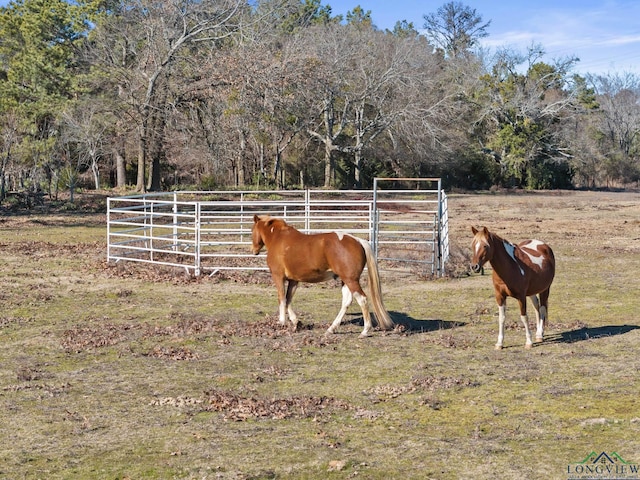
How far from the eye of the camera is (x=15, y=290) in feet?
40.7

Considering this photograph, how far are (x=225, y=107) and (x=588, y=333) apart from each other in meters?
27.6

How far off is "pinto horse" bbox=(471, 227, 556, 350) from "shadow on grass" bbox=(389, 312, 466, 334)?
4.11 feet

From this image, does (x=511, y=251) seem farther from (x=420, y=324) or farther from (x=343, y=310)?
(x=343, y=310)

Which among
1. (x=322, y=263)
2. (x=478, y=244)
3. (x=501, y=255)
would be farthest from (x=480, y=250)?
(x=322, y=263)

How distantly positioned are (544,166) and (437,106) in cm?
1360

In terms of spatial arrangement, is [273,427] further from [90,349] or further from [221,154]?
[221,154]

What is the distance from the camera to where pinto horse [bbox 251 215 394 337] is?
359 inches

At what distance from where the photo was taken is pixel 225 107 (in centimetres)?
3475

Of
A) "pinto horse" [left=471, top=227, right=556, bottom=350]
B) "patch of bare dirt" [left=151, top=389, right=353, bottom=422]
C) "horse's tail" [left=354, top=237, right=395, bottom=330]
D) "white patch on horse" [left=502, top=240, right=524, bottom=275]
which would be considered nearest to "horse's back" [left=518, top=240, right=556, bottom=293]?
"pinto horse" [left=471, top=227, right=556, bottom=350]

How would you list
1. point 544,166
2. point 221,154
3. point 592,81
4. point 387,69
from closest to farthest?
1. point 221,154
2. point 387,69
3. point 544,166
4. point 592,81

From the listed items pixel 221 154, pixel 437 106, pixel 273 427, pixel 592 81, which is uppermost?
pixel 592 81

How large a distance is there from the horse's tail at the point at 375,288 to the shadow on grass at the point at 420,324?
361mm

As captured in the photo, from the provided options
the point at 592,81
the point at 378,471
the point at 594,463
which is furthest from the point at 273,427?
the point at 592,81

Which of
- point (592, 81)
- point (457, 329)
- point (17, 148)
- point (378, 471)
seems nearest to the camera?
point (378, 471)
